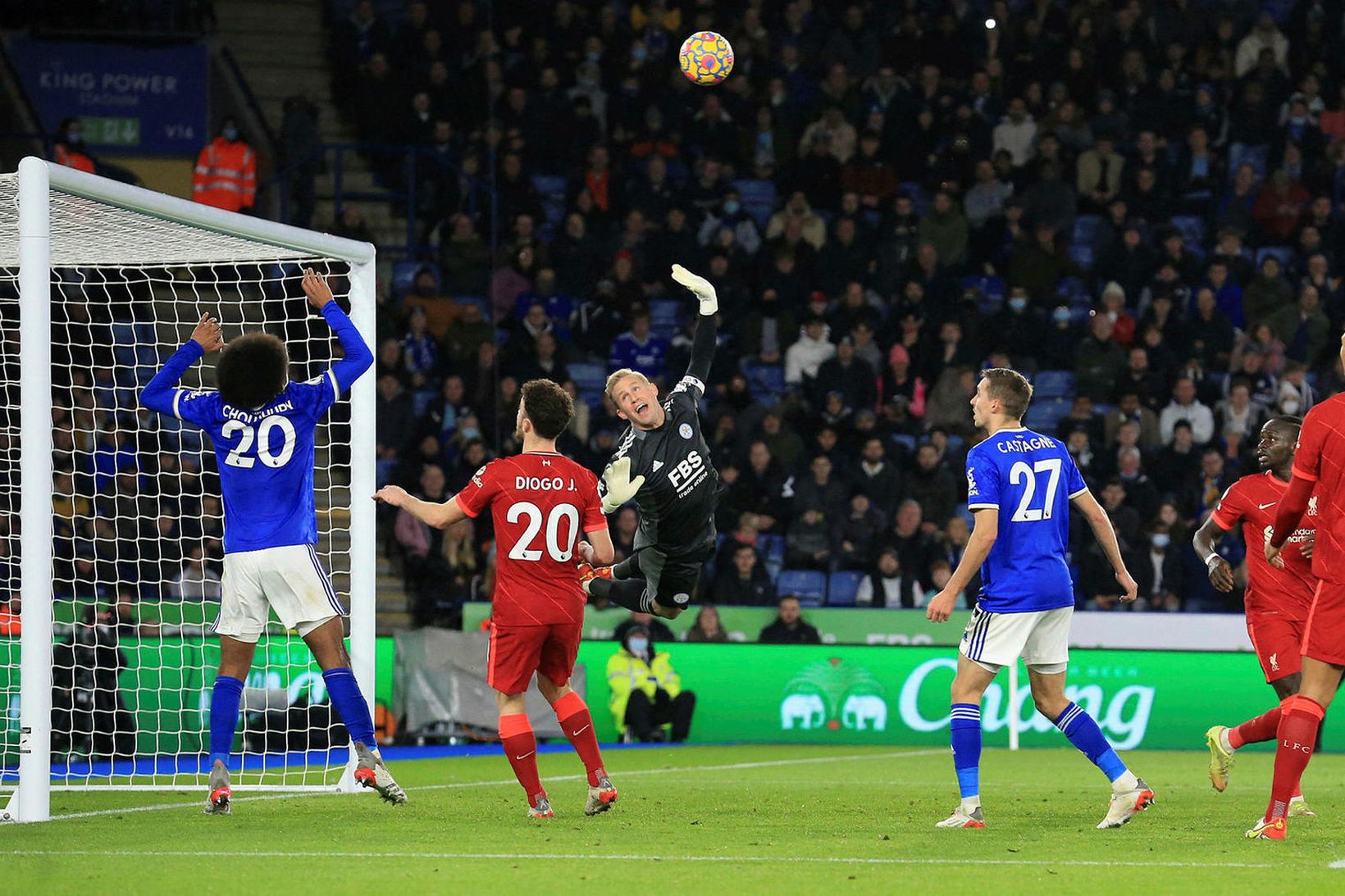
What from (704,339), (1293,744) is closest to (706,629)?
(704,339)

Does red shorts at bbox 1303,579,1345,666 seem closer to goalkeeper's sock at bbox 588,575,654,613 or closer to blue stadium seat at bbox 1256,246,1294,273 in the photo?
goalkeeper's sock at bbox 588,575,654,613

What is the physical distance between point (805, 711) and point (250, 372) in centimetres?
922

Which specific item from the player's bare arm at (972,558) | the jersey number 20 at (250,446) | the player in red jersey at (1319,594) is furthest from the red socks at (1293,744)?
the jersey number 20 at (250,446)

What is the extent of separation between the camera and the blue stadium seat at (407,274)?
21078 millimetres

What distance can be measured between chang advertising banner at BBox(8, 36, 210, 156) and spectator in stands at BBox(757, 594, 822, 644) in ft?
32.3

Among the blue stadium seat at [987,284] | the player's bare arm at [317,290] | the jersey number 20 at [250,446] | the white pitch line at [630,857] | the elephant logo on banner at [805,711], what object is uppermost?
the blue stadium seat at [987,284]

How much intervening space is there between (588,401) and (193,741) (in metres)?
7.00

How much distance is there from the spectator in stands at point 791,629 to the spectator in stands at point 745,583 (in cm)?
51

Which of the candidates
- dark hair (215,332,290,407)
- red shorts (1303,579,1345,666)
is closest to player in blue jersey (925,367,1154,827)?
red shorts (1303,579,1345,666)

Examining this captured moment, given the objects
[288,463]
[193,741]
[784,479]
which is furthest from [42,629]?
[784,479]

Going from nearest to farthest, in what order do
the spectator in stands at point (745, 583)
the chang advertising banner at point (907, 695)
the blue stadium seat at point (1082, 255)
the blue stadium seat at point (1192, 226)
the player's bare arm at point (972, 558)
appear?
1. the player's bare arm at point (972, 558)
2. the chang advertising banner at point (907, 695)
3. the spectator in stands at point (745, 583)
4. the blue stadium seat at point (1192, 226)
5. the blue stadium seat at point (1082, 255)

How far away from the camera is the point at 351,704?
9102 mm

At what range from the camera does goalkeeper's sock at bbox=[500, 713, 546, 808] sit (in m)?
8.55

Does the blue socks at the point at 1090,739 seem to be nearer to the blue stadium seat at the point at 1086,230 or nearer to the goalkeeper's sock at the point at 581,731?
the goalkeeper's sock at the point at 581,731
